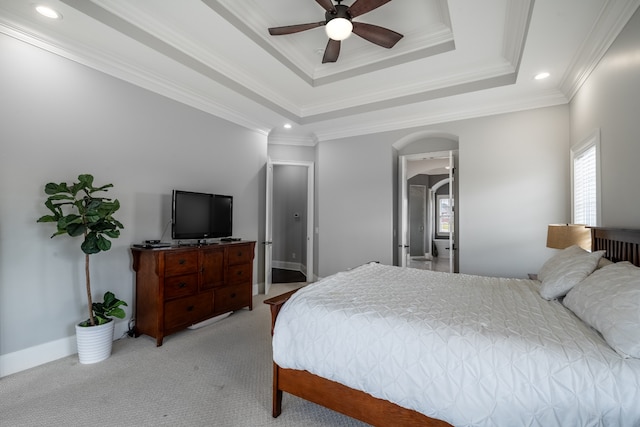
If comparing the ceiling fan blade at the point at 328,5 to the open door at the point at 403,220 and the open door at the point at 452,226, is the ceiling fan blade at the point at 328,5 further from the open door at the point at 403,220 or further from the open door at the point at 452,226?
the open door at the point at 403,220

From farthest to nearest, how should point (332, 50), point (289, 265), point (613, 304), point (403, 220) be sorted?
point (289, 265)
point (403, 220)
point (332, 50)
point (613, 304)

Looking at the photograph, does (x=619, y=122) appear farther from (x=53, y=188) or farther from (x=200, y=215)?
(x=53, y=188)

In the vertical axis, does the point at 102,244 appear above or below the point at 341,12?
below

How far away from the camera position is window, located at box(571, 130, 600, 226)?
2.64m

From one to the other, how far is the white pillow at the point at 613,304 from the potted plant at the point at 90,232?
10.9ft

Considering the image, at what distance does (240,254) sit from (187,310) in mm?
909

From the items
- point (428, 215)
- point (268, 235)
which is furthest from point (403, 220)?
point (428, 215)

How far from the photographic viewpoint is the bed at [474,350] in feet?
3.86

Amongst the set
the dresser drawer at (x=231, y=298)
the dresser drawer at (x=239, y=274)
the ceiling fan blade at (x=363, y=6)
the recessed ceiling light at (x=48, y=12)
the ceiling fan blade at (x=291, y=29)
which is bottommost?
the dresser drawer at (x=231, y=298)

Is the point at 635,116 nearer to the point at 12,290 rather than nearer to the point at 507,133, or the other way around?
the point at 507,133

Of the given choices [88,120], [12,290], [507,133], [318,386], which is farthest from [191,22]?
[507,133]

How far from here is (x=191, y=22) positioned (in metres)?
2.62

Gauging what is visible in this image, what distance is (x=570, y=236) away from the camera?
2627 millimetres

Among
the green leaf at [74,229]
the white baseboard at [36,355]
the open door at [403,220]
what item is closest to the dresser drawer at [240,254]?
the green leaf at [74,229]
